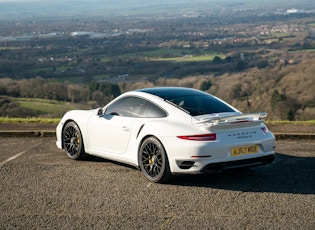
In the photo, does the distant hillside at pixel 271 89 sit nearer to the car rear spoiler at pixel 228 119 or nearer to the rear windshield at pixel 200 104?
the rear windshield at pixel 200 104

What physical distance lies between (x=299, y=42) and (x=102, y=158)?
97.2 m

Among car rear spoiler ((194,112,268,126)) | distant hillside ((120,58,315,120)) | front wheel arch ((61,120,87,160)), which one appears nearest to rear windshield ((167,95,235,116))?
car rear spoiler ((194,112,268,126))

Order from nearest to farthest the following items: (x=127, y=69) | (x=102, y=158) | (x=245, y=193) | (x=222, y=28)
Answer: (x=245, y=193), (x=102, y=158), (x=127, y=69), (x=222, y=28)

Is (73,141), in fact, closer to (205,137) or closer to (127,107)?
(127,107)

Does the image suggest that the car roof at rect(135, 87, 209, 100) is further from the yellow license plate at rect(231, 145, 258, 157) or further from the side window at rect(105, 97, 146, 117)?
the yellow license plate at rect(231, 145, 258, 157)

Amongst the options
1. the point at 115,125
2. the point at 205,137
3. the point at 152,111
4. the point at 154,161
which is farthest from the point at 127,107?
the point at 205,137

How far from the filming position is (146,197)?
7.54m

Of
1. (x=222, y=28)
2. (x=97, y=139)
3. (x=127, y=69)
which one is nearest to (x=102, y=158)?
(x=97, y=139)

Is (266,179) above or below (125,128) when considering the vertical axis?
below

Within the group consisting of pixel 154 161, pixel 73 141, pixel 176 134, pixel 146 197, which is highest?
pixel 176 134

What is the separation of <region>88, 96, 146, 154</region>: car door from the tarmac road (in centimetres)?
35

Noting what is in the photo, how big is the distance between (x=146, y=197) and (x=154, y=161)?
0.82 meters

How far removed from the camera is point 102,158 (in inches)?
400

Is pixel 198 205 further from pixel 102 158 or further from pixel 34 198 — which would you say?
pixel 102 158
